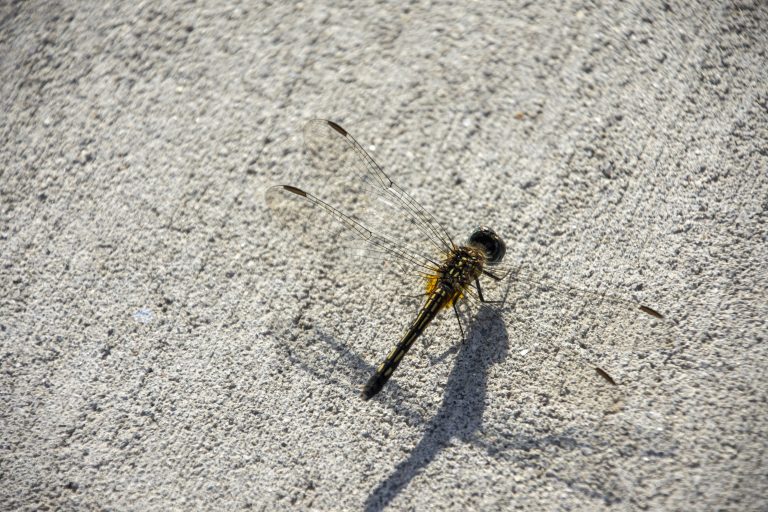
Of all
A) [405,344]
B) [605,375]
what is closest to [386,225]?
[405,344]

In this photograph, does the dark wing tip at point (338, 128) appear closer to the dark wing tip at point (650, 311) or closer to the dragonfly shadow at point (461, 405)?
the dragonfly shadow at point (461, 405)

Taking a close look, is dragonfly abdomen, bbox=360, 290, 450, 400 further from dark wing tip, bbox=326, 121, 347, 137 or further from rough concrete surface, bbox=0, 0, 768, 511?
dark wing tip, bbox=326, 121, 347, 137

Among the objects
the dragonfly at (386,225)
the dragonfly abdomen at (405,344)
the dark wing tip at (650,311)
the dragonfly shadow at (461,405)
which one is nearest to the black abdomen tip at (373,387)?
the dragonfly abdomen at (405,344)

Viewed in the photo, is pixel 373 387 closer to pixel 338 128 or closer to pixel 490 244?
pixel 490 244

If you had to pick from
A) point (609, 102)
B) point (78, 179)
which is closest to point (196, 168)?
point (78, 179)

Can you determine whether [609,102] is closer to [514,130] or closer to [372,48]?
[514,130]

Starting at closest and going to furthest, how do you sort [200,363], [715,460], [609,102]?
[715,460], [200,363], [609,102]
